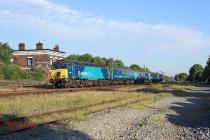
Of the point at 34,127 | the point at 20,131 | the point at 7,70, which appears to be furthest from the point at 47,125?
the point at 7,70

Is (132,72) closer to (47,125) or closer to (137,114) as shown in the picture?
(137,114)

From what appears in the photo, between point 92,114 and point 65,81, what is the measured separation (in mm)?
Answer: 18889

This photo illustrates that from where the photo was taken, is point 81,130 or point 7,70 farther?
point 7,70

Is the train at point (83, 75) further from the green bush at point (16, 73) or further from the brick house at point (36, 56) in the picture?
the brick house at point (36, 56)

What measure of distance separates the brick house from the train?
2187cm

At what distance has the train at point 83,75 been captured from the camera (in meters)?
35.8

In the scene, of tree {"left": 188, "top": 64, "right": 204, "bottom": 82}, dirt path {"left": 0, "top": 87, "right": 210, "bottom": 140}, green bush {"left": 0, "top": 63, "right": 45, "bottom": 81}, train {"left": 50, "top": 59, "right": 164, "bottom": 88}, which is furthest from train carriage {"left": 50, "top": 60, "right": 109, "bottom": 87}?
tree {"left": 188, "top": 64, "right": 204, "bottom": 82}

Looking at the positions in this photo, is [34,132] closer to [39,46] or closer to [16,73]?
[16,73]

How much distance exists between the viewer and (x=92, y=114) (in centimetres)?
1681

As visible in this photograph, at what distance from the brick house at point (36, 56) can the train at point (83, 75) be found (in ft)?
71.7

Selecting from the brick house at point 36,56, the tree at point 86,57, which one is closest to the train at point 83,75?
the brick house at point 36,56

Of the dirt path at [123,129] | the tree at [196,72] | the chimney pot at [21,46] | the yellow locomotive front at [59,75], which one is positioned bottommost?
the dirt path at [123,129]

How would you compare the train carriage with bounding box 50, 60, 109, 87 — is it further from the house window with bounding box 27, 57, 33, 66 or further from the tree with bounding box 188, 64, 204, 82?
the tree with bounding box 188, 64, 204, 82

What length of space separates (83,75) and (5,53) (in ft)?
119
